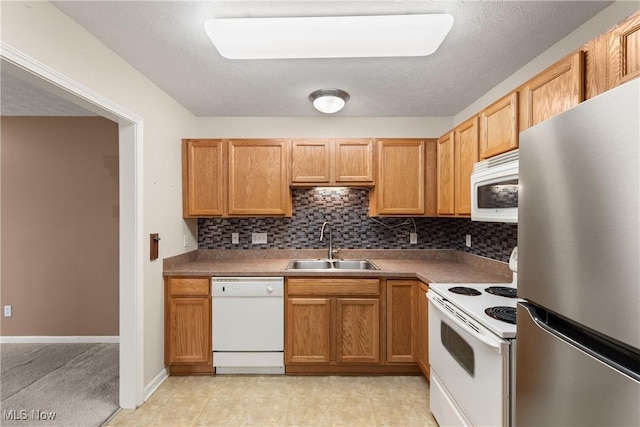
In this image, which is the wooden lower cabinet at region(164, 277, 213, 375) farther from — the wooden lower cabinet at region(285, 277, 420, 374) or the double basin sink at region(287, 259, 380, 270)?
the double basin sink at region(287, 259, 380, 270)

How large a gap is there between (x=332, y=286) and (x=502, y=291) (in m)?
1.24

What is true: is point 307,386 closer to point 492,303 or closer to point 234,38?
point 492,303

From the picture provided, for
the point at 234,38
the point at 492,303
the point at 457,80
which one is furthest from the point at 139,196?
the point at 457,80

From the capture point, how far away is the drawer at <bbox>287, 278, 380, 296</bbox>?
2438 mm

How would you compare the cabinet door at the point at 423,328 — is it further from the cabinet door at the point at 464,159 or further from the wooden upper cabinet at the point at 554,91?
the wooden upper cabinet at the point at 554,91

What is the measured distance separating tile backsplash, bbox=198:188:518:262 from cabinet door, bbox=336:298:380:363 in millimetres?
792

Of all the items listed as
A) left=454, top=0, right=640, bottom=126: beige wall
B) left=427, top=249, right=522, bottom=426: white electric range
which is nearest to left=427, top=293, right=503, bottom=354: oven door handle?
left=427, top=249, right=522, bottom=426: white electric range

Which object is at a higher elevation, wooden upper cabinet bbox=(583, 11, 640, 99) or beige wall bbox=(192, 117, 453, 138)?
beige wall bbox=(192, 117, 453, 138)

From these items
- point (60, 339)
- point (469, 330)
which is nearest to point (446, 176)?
point (469, 330)

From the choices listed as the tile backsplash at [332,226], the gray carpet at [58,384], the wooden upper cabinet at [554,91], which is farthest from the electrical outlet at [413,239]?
the gray carpet at [58,384]

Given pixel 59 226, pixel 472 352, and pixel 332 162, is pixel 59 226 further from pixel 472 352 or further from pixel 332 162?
pixel 472 352

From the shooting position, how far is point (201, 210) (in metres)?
2.82

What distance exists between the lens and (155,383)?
89.5 inches

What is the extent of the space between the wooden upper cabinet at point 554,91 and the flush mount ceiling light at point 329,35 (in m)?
0.53
